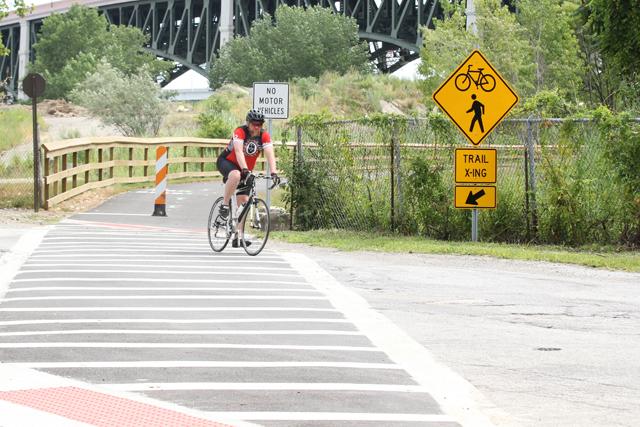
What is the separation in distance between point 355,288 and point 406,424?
6590 mm

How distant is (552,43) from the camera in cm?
5138

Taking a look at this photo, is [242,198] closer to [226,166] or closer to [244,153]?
[226,166]

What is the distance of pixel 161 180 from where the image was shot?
2527 centimetres

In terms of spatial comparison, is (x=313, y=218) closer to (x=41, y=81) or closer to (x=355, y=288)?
(x=41, y=81)

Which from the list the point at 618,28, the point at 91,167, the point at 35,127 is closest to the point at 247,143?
the point at 35,127

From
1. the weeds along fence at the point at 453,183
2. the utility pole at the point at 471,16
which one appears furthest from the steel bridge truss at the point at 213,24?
the weeds along fence at the point at 453,183

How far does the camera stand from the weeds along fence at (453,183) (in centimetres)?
1736

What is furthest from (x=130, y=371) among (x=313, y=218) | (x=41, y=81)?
(x=41, y=81)

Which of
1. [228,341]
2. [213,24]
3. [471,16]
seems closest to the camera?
[228,341]

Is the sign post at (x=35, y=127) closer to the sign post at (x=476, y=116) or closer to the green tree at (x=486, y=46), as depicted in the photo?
the sign post at (x=476, y=116)

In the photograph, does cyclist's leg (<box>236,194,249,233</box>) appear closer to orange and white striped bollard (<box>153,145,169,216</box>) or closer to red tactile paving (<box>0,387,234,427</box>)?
orange and white striped bollard (<box>153,145,169,216</box>)

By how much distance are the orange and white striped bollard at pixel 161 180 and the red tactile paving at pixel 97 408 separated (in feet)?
59.9

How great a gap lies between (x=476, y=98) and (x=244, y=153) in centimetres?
374

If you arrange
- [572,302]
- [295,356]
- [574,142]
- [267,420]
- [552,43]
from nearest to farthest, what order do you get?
[267,420] < [295,356] < [572,302] < [574,142] < [552,43]
